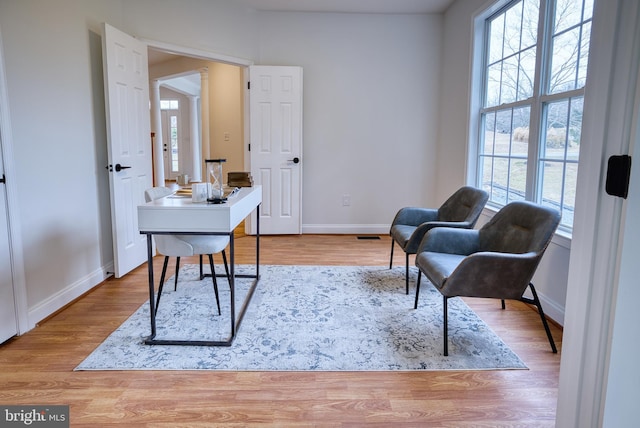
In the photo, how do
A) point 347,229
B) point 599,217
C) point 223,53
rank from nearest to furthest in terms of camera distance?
point 599,217 < point 223,53 < point 347,229

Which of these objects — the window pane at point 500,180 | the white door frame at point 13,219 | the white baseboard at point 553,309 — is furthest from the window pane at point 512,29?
the white door frame at point 13,219

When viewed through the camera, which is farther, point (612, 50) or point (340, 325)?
point (340, 325)

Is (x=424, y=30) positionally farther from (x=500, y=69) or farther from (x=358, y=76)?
(x=500, y=69)

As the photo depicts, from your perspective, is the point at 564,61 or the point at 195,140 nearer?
the point at 564,61

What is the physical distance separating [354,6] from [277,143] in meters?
1.76

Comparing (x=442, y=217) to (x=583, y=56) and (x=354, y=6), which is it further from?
(x=354, y=6)

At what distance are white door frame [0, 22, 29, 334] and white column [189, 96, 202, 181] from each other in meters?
8.68

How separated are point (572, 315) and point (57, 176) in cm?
299

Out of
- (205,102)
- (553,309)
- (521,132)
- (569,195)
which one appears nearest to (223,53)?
(205,102)

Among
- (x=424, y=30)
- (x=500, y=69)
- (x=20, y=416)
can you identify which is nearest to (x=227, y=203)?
(x=20, y=416)

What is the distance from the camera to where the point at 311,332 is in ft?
8.01

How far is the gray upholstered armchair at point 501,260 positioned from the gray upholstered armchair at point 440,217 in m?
0.29

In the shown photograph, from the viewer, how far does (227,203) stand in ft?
7.22

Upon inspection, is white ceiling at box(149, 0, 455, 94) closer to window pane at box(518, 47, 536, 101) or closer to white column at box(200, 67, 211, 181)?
window pane at box(518, 47, 536, 101)
